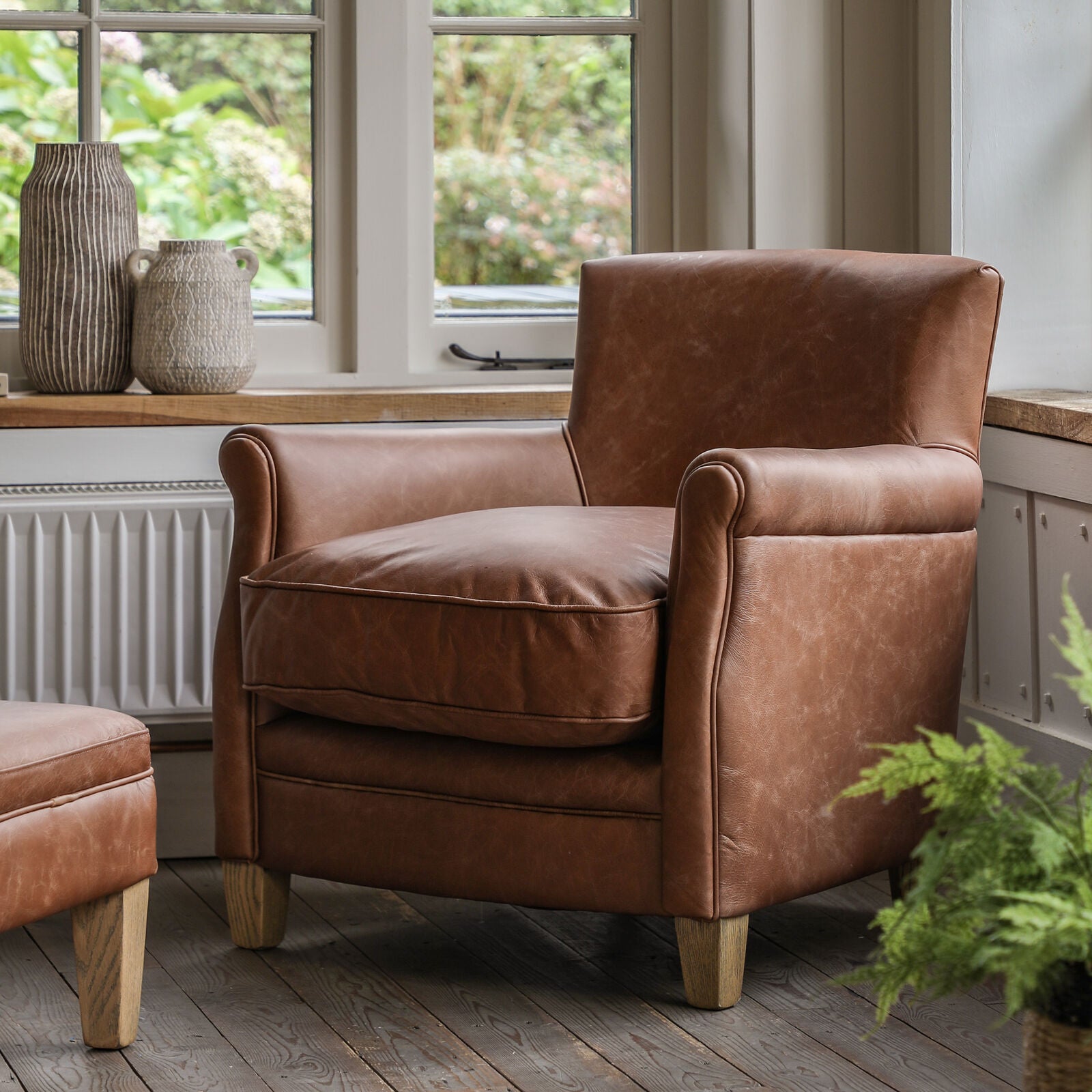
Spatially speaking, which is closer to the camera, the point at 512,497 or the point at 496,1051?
the point at 496,1051

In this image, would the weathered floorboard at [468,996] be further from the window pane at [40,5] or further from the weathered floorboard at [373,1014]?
the window pane at [40,5]

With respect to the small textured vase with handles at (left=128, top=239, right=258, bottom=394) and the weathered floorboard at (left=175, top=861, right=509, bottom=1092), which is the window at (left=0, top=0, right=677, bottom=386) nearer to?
the small textured vase with handles at (left=128, top=239, right=258, bottom=394)

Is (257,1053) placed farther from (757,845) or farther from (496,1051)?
(757,845)

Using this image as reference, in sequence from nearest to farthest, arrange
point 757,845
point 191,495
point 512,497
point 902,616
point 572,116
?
point 757,845
point 902,616
point 512,497
point 191,495
point 572,116

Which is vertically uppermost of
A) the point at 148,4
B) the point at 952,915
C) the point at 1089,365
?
the point at 148,4

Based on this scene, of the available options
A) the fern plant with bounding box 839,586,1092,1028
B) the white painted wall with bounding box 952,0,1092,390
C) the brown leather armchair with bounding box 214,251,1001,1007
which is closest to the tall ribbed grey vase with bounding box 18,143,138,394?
the brown leather armchair with bounding box 214,251,1001,1007

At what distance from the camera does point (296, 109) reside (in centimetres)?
A: 268

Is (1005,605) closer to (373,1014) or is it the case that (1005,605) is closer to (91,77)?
(373,1014)

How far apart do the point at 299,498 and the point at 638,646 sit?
53 cm

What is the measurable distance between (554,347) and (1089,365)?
0.94m

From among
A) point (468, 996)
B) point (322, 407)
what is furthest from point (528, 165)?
point (468, 996)

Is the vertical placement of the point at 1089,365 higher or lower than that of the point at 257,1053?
higher

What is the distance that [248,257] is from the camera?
8.23ft

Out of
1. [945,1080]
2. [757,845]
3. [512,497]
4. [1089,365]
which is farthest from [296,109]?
[945,1080]
